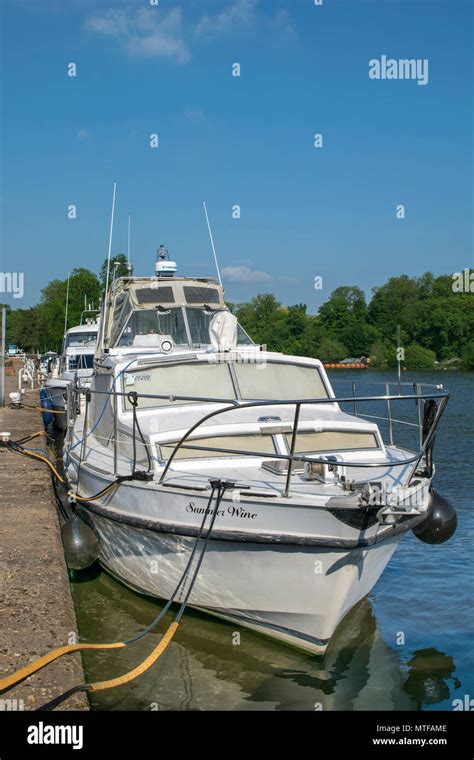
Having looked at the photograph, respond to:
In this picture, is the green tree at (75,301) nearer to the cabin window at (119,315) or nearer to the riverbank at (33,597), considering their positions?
the cabin window at (119,315)

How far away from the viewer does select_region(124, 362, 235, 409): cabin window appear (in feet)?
29.9

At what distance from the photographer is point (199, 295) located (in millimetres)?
12141

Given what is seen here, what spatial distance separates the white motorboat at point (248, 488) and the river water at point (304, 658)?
336mm

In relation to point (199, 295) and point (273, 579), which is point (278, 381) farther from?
point (199, 295)

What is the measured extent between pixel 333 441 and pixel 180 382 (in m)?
2.07

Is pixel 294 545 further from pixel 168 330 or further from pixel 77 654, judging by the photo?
pixel 168 330

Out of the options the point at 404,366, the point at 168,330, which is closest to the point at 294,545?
the point at 168,330

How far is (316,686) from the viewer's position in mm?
6898

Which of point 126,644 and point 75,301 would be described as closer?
point 126,644

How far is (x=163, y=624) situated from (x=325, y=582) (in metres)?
2.27

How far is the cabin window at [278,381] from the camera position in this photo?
30.1 ft

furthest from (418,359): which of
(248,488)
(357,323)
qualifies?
(248,488)

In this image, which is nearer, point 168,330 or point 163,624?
point 163,624

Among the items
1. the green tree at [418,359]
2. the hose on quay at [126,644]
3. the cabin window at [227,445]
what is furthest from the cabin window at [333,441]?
the green tree at [418,359]
